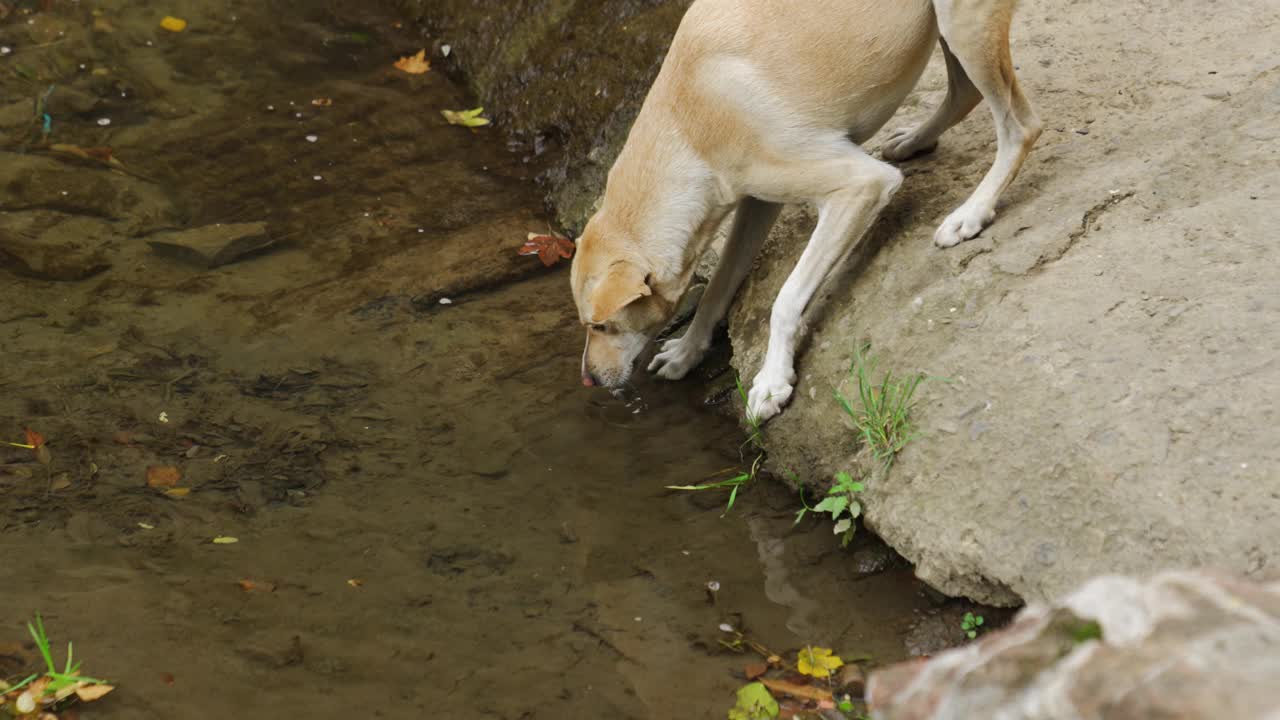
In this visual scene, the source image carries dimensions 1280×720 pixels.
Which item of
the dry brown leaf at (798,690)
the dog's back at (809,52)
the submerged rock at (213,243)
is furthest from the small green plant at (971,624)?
the submerged rock at (213,243)

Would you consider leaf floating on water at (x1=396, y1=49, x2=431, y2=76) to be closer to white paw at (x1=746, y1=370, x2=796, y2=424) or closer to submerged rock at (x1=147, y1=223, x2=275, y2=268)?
submerged rock at (x1=147, y1=223, x2=275, y2=268)

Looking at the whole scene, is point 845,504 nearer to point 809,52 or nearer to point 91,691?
point 809,52

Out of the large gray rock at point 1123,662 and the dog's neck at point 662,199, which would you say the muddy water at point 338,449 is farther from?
the large gray rock at point 1123,662

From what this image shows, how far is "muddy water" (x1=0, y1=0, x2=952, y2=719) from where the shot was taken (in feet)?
11.5

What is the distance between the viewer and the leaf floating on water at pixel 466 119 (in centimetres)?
689

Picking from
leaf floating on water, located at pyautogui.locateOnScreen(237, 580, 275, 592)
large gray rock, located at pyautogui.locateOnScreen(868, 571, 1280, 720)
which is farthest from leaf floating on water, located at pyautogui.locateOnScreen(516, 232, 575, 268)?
large gray rock, located at pyautogui.locateOnScreen(868, 571, 1280, 720)

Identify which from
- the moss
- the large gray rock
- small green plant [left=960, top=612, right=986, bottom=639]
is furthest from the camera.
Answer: the moss

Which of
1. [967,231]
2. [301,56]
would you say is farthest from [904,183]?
[301,56]

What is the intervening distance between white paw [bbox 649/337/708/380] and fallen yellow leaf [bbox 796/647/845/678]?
1762mm

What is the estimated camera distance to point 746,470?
4.41 m

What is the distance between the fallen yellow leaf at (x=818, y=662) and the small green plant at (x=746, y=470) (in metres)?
0.78

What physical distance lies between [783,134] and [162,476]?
8.51 ft

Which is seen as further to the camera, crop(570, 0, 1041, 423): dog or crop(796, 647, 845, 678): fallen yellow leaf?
crop(570, 0, 1041, 423): dog

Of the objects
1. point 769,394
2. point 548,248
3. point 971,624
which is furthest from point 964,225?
point 548,248
